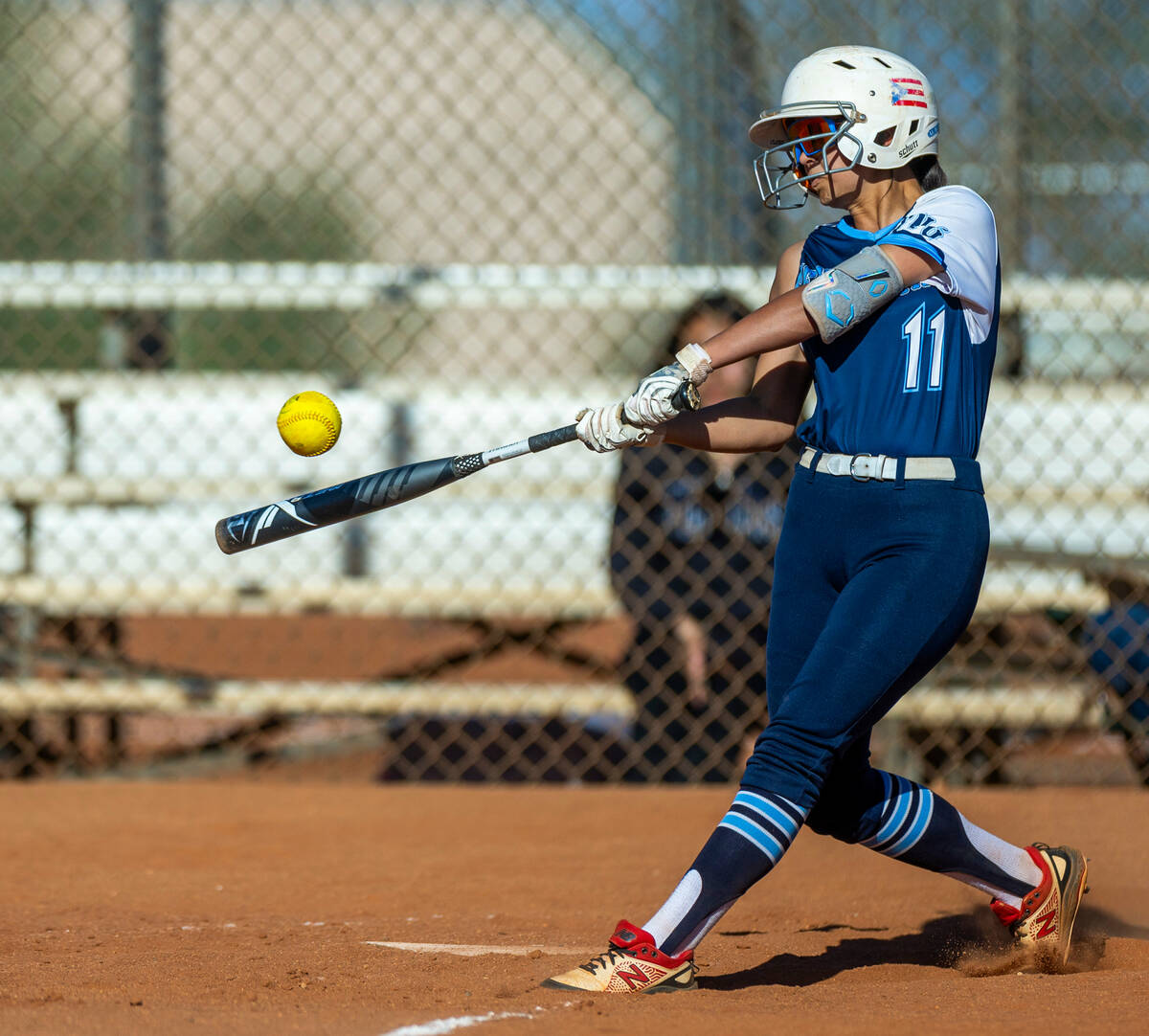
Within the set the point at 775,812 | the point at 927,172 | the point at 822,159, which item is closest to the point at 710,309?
the point at 927,172

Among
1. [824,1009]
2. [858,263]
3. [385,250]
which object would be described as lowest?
[824,1009]

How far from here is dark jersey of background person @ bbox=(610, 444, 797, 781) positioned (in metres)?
4.71

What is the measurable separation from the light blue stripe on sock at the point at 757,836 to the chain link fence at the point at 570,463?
2.43 m

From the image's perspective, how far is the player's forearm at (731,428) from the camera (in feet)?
8.54

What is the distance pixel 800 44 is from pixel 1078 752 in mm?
3041

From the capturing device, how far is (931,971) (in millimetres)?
2654

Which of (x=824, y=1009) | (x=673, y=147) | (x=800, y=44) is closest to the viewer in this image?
(x=824, y=1009)

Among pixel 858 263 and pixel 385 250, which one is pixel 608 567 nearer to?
pixel 858 263

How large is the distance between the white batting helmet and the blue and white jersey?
14 centimetres

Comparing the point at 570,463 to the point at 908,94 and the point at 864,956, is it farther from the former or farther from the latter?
the point at 908,94

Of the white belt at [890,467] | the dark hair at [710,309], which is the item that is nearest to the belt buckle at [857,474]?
the white belt at [890,467]

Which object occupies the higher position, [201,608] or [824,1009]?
[201,608]

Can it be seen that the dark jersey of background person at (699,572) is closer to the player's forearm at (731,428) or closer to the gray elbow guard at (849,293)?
the player's forearm at (731,428)

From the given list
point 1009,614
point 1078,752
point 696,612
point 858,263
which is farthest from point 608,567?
point 858,263
